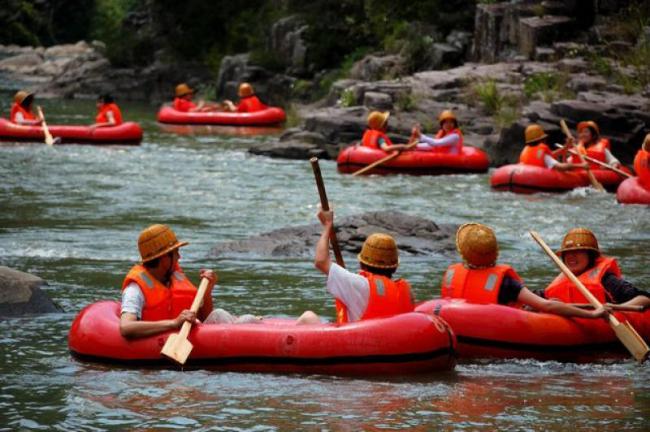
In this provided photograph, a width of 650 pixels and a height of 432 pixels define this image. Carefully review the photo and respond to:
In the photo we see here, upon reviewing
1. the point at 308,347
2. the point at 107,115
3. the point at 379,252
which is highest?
the point at 379,252

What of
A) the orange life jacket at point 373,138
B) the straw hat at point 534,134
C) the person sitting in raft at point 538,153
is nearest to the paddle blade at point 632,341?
the person sitting in raft at point 538,153

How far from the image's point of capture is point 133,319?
339 inches

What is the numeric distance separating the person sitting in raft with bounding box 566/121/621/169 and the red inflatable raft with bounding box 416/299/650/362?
32.7 ft

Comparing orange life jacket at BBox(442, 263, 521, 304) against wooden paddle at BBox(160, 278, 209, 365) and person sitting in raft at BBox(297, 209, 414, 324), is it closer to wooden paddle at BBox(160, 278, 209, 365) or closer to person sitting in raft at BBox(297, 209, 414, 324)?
person sitting in raft at BBox(297, 209, 414, 324)

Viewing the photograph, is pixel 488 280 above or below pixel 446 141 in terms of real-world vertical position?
above

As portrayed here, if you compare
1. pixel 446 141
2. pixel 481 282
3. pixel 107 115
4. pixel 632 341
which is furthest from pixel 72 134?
pixel 632 341

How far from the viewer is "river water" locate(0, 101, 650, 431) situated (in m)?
7.88

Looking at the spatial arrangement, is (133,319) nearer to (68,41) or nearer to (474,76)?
(474,76)

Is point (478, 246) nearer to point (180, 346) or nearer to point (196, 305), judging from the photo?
point (196, 305)

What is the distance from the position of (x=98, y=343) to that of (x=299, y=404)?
4.74 ft

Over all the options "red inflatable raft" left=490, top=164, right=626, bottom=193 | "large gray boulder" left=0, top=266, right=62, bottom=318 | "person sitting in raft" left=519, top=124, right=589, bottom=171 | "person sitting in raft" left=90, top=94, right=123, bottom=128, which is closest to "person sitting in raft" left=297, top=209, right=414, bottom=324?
"large gray boulder" left=0, top=266, right=62, bottom=318

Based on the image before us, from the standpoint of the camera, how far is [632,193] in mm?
17250

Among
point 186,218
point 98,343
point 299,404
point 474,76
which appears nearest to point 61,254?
point 186,218

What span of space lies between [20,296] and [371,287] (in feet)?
10.6
